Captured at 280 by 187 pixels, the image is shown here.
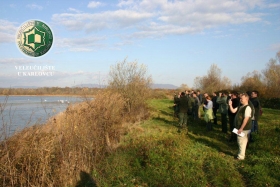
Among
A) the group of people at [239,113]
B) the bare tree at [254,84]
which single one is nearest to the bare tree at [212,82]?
the bare tree at [254,84]

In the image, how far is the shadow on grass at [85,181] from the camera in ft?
22.6

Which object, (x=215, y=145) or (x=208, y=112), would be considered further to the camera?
(x=208, y=112)

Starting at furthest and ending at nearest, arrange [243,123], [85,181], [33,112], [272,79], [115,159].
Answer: [272,79] < [115,159] < [243,123] < [85,181] < [33,112]

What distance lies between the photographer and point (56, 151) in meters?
6.75

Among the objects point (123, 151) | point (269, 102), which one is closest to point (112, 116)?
point (123, 151)

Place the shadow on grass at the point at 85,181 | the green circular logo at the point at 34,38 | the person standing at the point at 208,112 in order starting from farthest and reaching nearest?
1. the person standing at the point at 208,112
2. the green circular logo at the point at 34,38
3. the shadow on grass at the point at 85,181

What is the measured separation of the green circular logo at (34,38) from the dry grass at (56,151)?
8.56ft

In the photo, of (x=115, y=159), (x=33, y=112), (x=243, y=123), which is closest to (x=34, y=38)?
(x=33, y=112)

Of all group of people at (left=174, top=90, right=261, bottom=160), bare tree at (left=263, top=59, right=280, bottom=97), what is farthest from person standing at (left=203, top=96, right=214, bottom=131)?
bare tree at (left=263, top=59, right=280, bottom=97)

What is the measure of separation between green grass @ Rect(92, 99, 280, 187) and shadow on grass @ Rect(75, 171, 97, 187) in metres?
0.19

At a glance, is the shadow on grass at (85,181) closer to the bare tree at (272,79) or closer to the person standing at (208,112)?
the person standing at (208,112)

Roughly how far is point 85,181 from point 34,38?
5.51 meters

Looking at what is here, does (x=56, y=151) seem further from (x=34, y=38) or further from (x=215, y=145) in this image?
(x=215, y=145)

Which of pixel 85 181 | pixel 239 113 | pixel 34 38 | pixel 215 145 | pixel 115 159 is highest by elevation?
pixel 34 38
